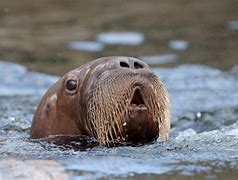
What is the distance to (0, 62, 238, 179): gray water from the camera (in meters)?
4.56

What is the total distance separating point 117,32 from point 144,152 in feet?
22.5

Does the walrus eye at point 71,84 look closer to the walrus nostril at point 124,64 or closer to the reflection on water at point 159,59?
the walrus nostril at point 124,64

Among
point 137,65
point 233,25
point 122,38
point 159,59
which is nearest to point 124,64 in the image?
point 137,65

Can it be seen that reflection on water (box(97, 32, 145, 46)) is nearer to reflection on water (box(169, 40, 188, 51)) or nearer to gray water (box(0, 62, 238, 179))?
reflection on water (box(169, 40, 188, 51))

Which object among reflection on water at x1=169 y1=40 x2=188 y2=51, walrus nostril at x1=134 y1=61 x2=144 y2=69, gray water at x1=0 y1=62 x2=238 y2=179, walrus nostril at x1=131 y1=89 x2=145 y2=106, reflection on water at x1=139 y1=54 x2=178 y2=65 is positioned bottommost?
gray water at x1=0 y1=62 x2=238 y2=179

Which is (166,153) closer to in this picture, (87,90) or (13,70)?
(87,90)

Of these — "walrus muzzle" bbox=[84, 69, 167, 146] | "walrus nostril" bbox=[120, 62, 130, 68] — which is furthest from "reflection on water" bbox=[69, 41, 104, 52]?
"walrus muzzle" bbox=[84, 69, 167, 146]

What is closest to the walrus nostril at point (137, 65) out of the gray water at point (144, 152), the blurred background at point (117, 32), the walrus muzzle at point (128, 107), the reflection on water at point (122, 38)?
the walrus muzzle at point (128, 107)

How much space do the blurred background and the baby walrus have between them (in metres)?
4.20

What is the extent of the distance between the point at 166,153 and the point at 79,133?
0.76 m

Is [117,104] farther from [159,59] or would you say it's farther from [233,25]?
[233,25]

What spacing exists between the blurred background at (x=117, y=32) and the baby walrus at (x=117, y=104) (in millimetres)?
4203

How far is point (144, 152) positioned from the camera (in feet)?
16.8

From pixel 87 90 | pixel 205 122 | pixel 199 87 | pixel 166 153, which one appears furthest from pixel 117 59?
pixel 199 87
